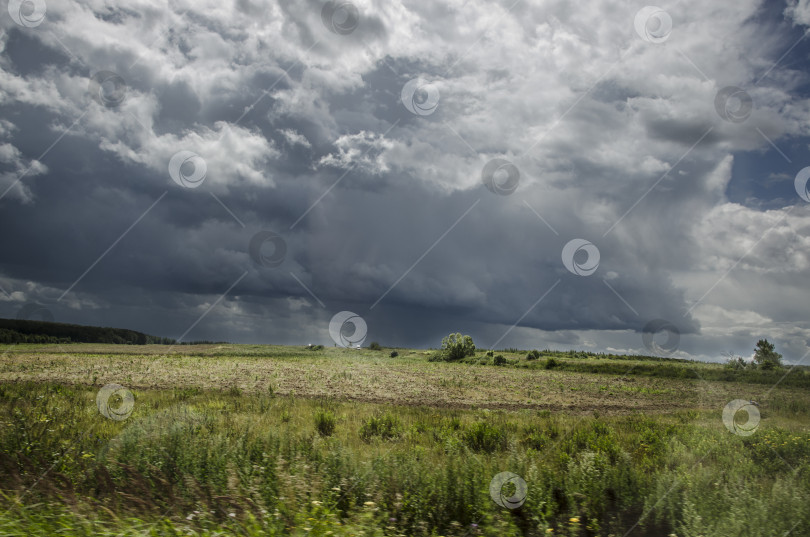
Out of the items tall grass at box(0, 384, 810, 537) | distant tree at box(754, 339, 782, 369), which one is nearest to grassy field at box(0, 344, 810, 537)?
tall grass at box(0, 384, 810, 537)

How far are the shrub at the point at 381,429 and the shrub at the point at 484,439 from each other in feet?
7.28

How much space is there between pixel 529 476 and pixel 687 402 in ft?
119

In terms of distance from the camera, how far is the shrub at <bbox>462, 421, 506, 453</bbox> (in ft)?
43.3

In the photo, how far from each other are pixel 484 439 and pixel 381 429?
10.9 ft

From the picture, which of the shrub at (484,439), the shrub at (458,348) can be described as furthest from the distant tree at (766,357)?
the shrub at (484,439)

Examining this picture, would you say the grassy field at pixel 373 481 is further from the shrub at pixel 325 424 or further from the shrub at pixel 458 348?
the shrub at pixel 458 348

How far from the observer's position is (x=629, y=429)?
1822 centimetres

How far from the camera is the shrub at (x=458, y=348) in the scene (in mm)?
92312

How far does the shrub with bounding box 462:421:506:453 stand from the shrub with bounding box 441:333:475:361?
7817 centimetres

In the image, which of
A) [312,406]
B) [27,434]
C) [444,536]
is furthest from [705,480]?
[312,406]

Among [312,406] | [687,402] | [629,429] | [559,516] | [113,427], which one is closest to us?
[559,516]

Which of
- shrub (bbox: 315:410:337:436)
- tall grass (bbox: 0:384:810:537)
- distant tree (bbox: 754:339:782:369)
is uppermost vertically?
distant tree (bbox: 754:339:782:369)

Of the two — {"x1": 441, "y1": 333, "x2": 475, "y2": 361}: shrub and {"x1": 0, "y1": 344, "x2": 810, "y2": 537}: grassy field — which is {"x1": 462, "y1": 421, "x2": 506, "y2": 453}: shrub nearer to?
{"x1": 0, "y1": 344, "x2": 810, "y2": 537}: grassy field

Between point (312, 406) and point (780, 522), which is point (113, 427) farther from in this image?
point (780, 522)
